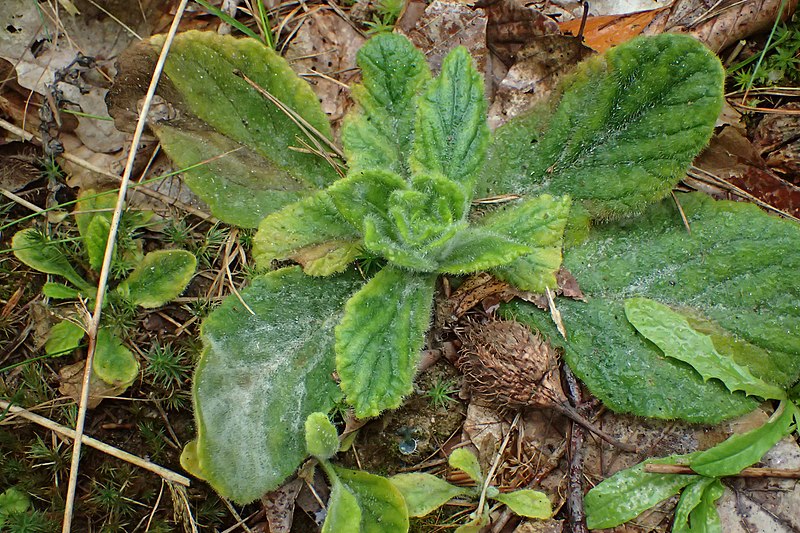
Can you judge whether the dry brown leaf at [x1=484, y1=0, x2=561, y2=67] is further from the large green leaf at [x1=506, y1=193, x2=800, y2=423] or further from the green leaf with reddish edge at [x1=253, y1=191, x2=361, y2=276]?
the green leaf with reddish edge at [x1=253, y1=191, x2=361, y2=276]

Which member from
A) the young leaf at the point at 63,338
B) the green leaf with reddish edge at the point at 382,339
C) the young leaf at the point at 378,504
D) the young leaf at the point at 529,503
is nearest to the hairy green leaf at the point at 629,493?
the young leaf at the point at 529,503

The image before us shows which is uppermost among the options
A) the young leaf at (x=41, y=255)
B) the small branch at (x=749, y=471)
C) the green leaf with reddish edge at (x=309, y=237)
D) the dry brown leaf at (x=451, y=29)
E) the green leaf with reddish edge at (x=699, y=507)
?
the dry brown leaf at (x=451, y=29)

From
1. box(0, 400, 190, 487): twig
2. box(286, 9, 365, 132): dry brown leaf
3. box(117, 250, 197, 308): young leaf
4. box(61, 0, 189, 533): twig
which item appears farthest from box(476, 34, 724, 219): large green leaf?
box(0, 400, 190, 487): twig

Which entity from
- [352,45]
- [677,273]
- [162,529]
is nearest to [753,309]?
[677,273]

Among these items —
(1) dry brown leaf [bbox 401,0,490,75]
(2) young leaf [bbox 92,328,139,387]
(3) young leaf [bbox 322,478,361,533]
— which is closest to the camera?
(3) young leaf [bbox 322,478,361,533]

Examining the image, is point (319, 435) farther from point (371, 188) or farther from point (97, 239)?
point (97, 239)

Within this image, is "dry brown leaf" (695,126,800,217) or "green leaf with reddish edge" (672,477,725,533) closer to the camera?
"green leaf with reddish edge" (672,477,725,533)

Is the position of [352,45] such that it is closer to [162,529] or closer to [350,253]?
[350,253]

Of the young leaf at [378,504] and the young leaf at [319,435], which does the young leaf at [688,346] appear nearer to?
the young leaf at [378,504]
